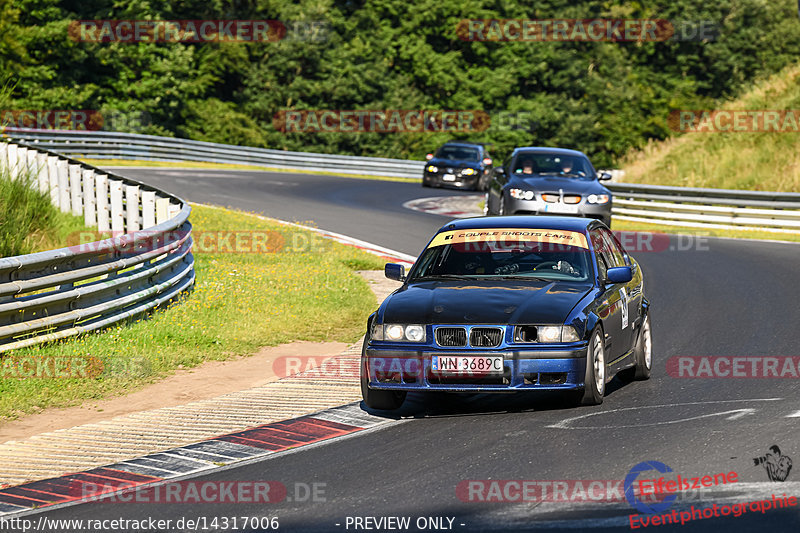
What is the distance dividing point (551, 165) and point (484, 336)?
1411cm

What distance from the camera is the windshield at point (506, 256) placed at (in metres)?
9.90

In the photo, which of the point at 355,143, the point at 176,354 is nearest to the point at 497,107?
the point at 355,143

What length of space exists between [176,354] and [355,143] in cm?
4907

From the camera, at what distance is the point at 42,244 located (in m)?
17.6

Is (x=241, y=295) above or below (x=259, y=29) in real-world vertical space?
below

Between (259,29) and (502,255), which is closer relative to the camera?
(502,255)

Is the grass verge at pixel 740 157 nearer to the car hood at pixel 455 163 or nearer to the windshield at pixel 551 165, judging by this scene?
the car hood at pixel 455 163

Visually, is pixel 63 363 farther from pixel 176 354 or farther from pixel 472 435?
pixel 472 435
